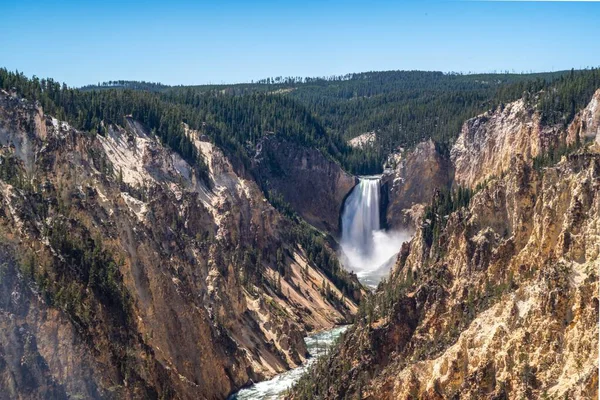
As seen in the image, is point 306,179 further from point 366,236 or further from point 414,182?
point 414,182

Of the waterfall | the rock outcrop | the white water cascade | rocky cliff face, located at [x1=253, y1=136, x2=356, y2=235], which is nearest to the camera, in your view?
the rock outcrop

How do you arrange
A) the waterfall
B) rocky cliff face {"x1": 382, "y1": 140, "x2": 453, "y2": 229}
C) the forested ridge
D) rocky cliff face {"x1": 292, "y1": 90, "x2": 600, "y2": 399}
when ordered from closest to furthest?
rocky cliff face {"x1": 292, "y1": 90, "x2": 600, "y2": 399}, the forested ridge, rocky cliff face {"x1": 382, "y1": 140, "x2": 453, "y2": 229}, the waterfall

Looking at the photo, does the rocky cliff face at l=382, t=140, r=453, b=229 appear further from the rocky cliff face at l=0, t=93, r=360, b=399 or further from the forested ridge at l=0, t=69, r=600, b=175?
the rocky cliff face at l=0, t=93, r=360, b=399

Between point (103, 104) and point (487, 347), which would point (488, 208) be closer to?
point (487, 347)

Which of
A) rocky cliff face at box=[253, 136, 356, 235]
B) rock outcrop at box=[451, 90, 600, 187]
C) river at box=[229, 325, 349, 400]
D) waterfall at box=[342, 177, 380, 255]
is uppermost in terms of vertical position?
rock outcrop at box=[451, 90, 600, 187]

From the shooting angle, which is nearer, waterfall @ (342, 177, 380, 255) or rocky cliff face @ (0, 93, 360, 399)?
rocky cliff face @ (0, 93, 360, 399)

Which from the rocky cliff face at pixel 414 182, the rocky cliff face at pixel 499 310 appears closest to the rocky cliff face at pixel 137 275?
the rocky cliff face at pixel 499 310

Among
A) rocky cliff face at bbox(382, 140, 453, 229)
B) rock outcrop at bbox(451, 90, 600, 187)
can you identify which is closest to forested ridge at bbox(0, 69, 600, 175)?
rock outcrop at bbox(451, 90, 600, 187)

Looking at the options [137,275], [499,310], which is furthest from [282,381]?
[499,310]

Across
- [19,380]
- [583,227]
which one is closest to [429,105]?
[583,227]
